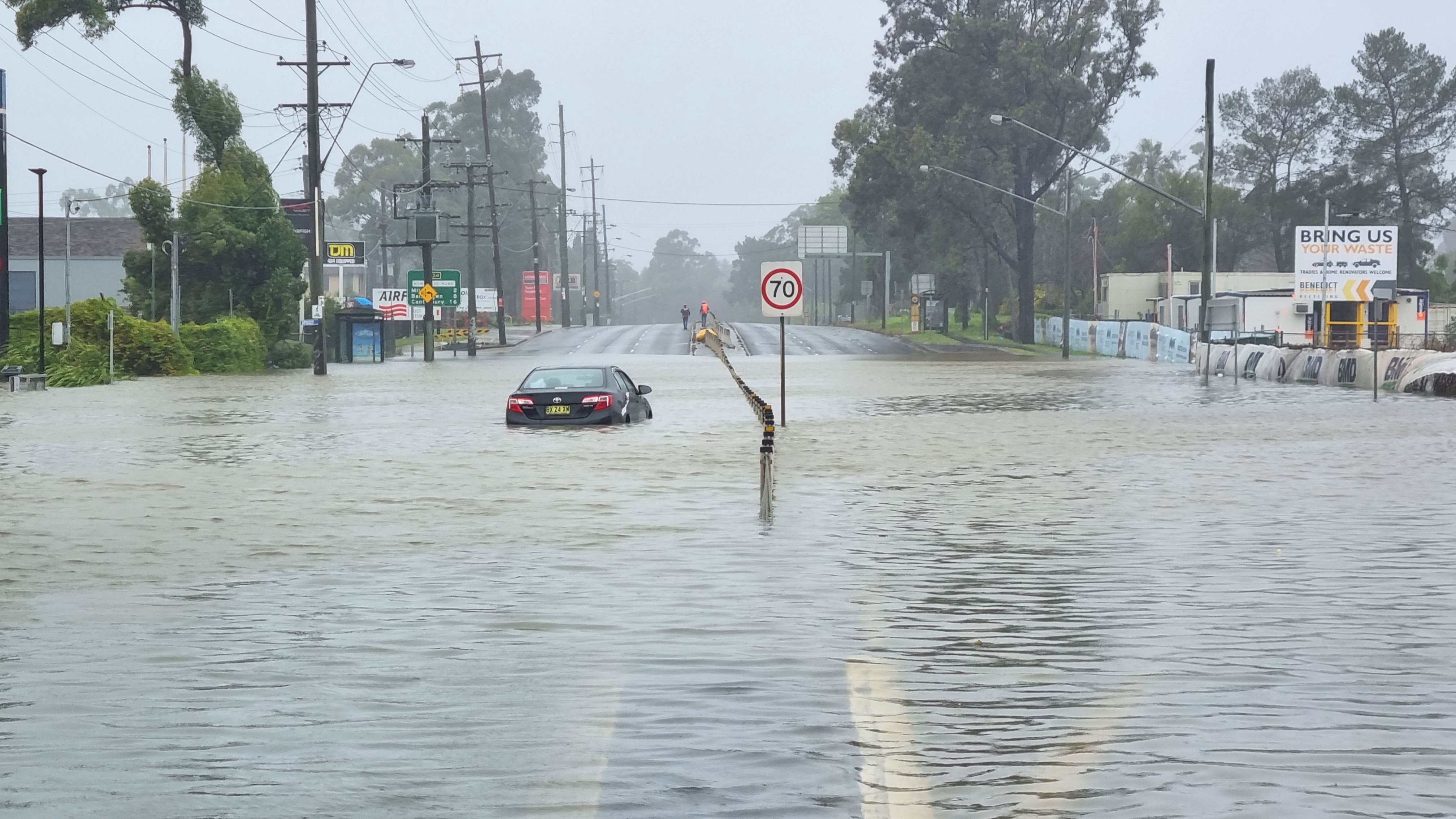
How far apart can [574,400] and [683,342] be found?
217 ft

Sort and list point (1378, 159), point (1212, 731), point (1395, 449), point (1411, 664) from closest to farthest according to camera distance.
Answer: point (1212, 731), point (1411, 664), point (1395, 449), point (1378, 159)

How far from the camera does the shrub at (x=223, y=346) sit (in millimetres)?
65500

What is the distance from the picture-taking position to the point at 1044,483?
20.9 metres

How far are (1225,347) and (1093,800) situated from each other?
178ft

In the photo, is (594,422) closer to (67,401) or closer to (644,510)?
(644,510)

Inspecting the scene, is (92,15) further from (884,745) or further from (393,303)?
(884,745)

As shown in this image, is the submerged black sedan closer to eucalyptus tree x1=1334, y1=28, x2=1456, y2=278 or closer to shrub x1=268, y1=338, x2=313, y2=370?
shrub x1=268, y1=338, x2=313, y2=370

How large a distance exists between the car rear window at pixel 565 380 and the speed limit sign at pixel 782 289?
11.2 feet

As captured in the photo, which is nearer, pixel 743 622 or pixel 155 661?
pixel 155 661

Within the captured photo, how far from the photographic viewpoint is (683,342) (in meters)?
96.9

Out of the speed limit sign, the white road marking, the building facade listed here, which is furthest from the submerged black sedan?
the building facade

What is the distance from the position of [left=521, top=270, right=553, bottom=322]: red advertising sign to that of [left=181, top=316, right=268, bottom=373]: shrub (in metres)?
68.2

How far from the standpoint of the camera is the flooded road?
22.8ft

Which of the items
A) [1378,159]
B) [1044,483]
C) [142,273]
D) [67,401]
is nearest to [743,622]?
[1044,483]
